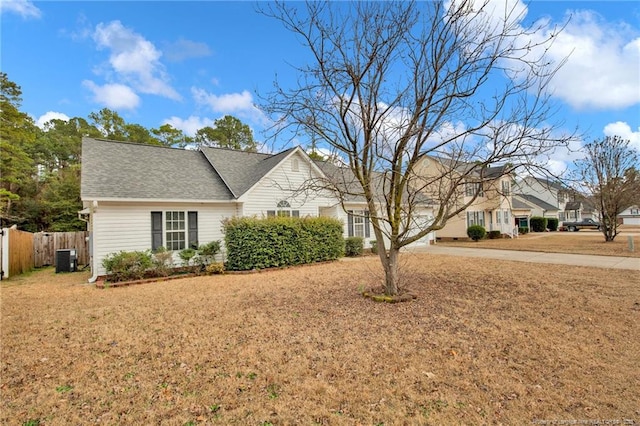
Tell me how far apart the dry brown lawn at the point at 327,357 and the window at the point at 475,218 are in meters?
18.9

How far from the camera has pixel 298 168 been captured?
15.7 meters

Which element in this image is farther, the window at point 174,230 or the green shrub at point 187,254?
the window at point 174,230

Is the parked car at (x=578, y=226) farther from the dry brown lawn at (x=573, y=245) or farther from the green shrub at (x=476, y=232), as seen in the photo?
the green shrub at (x=476, y=232)

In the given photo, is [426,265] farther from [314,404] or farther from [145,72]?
[145,72]

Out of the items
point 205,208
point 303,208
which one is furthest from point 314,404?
point 303,208

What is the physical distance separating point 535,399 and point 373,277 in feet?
21.0

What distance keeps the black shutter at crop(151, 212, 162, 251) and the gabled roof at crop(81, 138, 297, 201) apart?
82 centimetres

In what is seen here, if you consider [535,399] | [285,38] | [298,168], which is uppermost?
[285,38]

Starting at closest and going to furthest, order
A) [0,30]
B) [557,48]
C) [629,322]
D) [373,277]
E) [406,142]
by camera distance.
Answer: [629,322]
[557,48]
[406,142]
[0,30]
[373,277]

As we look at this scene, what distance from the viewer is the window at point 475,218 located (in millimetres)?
26156

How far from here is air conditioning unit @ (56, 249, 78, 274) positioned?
43.4ft

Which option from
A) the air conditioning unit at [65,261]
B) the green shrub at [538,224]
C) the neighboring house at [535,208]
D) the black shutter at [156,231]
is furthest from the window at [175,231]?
the green shrub at [538,224]

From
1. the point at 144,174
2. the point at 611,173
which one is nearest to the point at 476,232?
the point at 611,173

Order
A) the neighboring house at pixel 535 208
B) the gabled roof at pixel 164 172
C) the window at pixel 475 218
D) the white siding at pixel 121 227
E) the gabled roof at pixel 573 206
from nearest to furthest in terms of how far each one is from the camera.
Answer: the white siding at pixel 121 227 < the gabled roof at pixel 164 172 < the window at pixel 475 218 < the neighboring house at pixel 535 208 < the gabled roof at pixel 573 206
